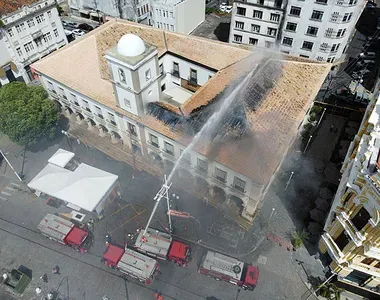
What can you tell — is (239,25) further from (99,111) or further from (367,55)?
(99,111)

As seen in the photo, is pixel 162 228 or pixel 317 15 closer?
pixel 162 228

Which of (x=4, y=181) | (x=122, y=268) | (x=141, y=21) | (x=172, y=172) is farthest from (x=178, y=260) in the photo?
(x=141, y=21)

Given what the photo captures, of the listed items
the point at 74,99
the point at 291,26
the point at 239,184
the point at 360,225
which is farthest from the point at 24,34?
the point at 360,225

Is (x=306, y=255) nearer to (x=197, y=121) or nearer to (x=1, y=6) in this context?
(x=197, y=121)

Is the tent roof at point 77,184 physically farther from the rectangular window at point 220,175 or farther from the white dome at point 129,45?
the white dome at point 129,45

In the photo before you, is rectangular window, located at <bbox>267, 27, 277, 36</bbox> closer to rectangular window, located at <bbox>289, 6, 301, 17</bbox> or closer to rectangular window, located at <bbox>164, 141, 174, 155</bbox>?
rectangular window, located at <bbox>289, 6, 301, 17</bbox>

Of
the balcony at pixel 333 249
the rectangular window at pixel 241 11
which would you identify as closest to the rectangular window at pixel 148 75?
the rectangular window at pixel 241 11
